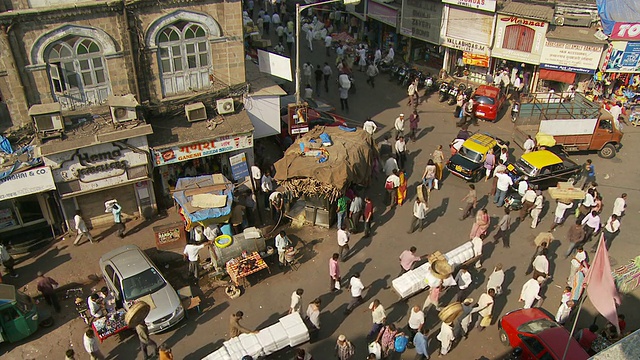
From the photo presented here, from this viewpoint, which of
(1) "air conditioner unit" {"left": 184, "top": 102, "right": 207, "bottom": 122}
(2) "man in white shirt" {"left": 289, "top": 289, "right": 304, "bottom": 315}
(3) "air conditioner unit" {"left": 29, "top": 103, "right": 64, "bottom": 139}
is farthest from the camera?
(1) "air conditioner unit" {"left": 184, "top": 102, "right": 207, "bottom": 122}

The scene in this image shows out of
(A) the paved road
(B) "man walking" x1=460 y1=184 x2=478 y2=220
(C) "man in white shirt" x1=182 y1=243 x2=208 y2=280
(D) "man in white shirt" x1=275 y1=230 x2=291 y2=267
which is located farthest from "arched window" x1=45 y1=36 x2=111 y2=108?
(B) "man walking" x1=460 y1=184 x2=478 y2=220

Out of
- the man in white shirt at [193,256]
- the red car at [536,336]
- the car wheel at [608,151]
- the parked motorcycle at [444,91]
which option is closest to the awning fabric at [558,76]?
the parked motorcycle at [444,91]

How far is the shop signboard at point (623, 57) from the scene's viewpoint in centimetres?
2698

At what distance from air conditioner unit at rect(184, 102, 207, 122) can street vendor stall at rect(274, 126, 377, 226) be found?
3.45 m

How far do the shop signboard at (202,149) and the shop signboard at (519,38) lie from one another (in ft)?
53.6

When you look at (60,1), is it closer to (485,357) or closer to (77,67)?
(77,67)

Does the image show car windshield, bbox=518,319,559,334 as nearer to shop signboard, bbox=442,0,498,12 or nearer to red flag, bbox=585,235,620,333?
red flag, bbox=585,235,620,333

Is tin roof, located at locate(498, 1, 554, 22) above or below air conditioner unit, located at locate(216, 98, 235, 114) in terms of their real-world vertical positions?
above

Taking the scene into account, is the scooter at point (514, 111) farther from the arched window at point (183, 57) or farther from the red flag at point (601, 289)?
the red flag at point (601, 289)

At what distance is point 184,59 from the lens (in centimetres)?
2002

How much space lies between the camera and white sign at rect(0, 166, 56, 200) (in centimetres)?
1722

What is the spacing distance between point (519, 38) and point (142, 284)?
23123 millimetres

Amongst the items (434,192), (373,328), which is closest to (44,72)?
(373,328)

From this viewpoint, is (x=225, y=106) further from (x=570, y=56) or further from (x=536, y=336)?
(x=570, y=56)
